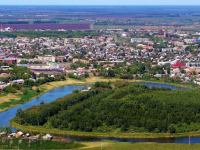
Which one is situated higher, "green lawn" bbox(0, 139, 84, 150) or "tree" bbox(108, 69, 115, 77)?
"green lawn" bbox(0, 139, 84, 150)

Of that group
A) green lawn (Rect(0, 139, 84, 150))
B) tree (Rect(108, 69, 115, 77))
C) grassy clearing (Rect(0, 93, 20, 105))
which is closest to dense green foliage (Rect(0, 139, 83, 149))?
green lawn (Rect(0, 139, 84, 150))

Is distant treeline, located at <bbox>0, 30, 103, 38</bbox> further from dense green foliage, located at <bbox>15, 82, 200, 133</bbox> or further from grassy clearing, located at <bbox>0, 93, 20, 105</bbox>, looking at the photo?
dense green foliage, located at <bbox>15, 82, 200, 133</bbox>

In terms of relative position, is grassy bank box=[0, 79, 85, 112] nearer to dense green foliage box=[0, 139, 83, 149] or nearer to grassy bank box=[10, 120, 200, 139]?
grassy bank box=[10, 120, 200, 139]

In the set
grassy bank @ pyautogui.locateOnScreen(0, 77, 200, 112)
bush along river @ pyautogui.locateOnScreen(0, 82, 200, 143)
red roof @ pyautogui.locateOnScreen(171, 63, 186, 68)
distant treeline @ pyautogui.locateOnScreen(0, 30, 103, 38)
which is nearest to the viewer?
Answer: bush along river @ pyautogui.locateOnScreen(0, 82, 200, 143)

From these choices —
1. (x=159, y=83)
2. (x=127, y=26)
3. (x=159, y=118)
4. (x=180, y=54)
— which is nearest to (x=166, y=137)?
(x=159, y=118)

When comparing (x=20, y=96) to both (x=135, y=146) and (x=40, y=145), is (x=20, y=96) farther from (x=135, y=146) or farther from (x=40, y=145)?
(x=135, y=146)

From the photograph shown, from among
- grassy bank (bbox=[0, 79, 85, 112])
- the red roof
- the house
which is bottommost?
the red roof

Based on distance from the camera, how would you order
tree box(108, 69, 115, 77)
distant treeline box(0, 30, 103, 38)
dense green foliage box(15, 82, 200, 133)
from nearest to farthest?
1. dense green foliage box(15, 82, 200, 133)
2. tree box(108, 69, 115, 77)
3. distant treeline box(0, 30, 103, 38)

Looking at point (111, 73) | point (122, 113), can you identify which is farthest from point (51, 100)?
point (111, 73)

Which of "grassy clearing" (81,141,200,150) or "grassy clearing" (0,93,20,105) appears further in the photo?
"grassy clearing" (0,93,20,105)
